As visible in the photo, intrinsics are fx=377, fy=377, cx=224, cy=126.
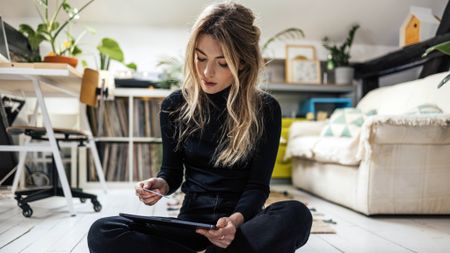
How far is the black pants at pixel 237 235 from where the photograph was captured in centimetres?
84

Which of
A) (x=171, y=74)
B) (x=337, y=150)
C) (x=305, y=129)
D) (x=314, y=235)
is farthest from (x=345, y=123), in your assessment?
(x=171, y=74)

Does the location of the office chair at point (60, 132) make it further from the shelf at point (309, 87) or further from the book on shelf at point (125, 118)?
the shelf at point (309, 87)

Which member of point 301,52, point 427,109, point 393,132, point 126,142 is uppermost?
point 301,52

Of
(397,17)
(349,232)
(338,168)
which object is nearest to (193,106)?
(349,232)

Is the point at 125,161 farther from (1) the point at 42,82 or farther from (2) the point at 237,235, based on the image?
(2) the point at 237,235

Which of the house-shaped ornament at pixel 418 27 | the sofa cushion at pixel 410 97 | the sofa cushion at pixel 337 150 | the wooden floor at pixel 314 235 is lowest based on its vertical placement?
the wooden floor at pixel 314 235

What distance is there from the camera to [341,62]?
3463mm

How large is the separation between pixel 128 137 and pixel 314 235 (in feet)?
6.29

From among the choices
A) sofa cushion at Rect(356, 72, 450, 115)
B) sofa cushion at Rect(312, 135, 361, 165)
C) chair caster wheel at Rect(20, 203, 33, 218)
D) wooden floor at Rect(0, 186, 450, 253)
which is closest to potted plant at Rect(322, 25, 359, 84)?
sofa cushion at Rect(356, 72, 450, 115)

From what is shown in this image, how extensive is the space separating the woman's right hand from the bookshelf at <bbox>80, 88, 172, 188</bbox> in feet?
6.49

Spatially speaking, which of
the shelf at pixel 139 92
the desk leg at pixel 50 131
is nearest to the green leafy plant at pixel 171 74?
the shelf at pixel 139 92

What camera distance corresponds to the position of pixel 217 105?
3.62 feet

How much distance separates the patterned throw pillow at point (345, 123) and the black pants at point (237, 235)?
5.64 ft

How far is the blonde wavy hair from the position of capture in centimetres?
98
